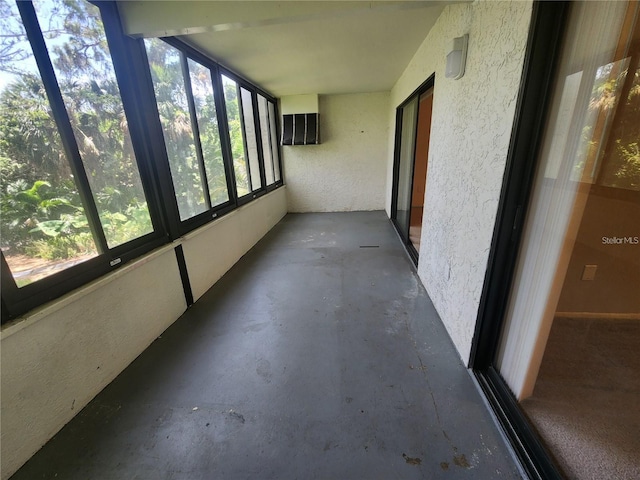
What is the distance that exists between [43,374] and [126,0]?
2275 millimetres

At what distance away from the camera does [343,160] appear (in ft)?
18.1

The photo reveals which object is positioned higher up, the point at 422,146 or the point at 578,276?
the point at 422,146

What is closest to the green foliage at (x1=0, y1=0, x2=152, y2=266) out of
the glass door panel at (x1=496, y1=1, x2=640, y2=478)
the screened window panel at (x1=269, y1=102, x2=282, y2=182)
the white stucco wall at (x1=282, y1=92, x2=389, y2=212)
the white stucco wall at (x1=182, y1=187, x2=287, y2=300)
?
the white stucco wall at (x1=182, y1=187, x2=287, y2=300)

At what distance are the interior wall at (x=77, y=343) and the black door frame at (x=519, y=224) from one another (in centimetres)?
220

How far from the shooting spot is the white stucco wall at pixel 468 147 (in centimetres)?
121

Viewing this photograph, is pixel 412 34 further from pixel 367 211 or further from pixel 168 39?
pixel 367 211

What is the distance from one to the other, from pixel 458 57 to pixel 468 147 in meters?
0.59

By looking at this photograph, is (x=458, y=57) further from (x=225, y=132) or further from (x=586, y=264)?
(x=225, y=132)

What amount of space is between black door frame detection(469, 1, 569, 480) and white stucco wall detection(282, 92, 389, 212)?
4.52 metres

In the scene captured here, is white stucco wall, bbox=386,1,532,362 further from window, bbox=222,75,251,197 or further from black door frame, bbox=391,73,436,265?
window, bbox=222,75,251,197

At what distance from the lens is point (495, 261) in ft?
4.27

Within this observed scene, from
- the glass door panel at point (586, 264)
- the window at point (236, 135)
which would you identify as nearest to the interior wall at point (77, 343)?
the window at point (236, 135)

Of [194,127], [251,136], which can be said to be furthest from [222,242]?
[251,136]

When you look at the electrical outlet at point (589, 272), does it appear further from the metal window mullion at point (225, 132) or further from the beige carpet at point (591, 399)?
the metal window mullion at point (225, 132)
